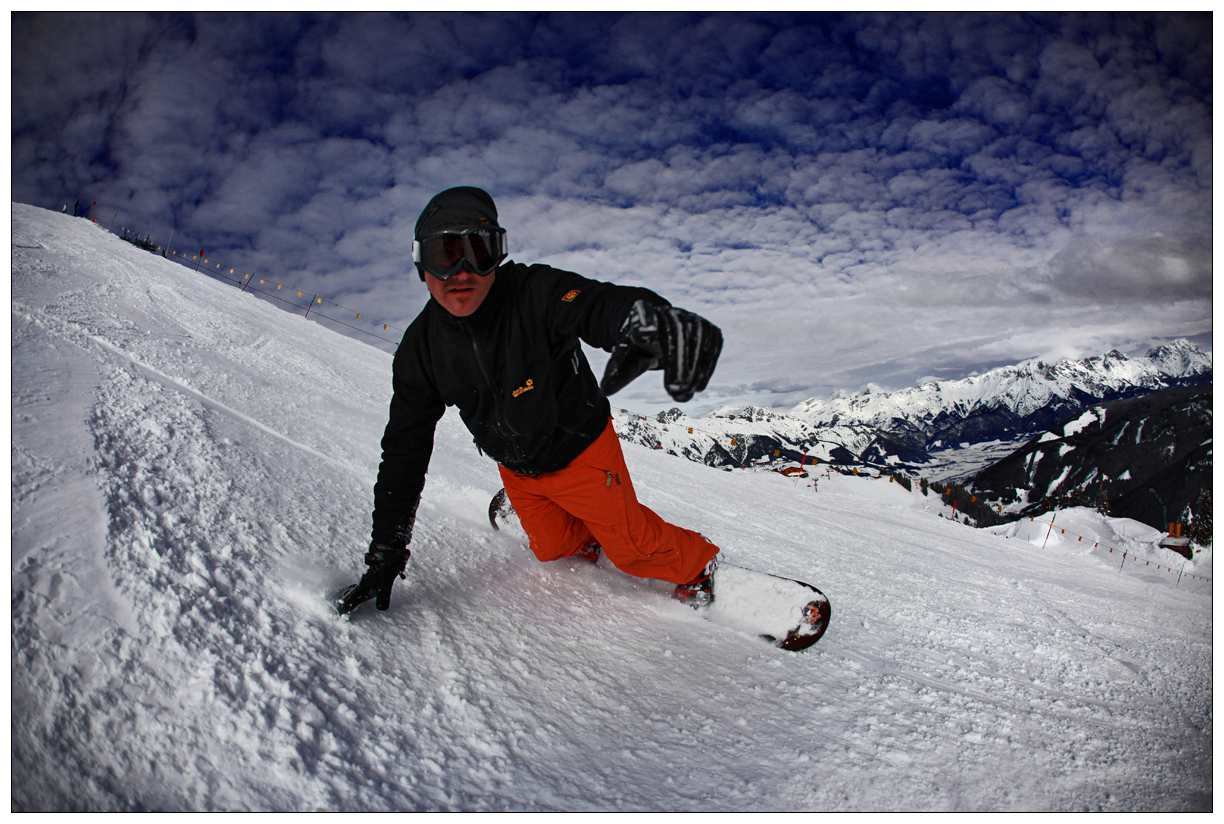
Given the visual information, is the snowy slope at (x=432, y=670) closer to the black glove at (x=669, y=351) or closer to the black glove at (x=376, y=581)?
the black glove at (x=376, y=581)

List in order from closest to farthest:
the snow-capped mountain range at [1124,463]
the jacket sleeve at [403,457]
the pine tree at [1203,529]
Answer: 1. the jacket sleeve at [403,457]
2. the pine tree at [1203,529]
3. the snow-capped mountain range at [1124,463]

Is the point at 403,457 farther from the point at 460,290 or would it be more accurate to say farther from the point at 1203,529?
the point at 1203,529

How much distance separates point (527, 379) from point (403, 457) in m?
0.71

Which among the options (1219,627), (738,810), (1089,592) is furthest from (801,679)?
(1089,592)

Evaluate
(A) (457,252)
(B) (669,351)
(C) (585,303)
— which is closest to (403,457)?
(A) (457,252)

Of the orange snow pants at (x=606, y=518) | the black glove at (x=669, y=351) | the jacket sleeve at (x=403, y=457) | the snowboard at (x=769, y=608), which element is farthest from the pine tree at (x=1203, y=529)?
the jacket sleeve at (x=403, y=457)

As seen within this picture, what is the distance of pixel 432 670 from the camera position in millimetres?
1812

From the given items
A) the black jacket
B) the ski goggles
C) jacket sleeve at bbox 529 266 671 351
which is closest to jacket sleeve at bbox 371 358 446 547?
the black jacket

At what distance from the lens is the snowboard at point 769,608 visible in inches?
101

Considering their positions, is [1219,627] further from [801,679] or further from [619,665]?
[619,665]

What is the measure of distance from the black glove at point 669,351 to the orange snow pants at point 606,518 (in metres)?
0.95

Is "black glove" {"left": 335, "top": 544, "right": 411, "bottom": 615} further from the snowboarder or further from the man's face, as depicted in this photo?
the man's face

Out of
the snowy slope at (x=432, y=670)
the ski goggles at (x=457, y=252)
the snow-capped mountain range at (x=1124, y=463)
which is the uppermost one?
the snow-capped mountain range at (x=1124, y=463)

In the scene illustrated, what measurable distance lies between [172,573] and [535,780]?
1.39 meters
